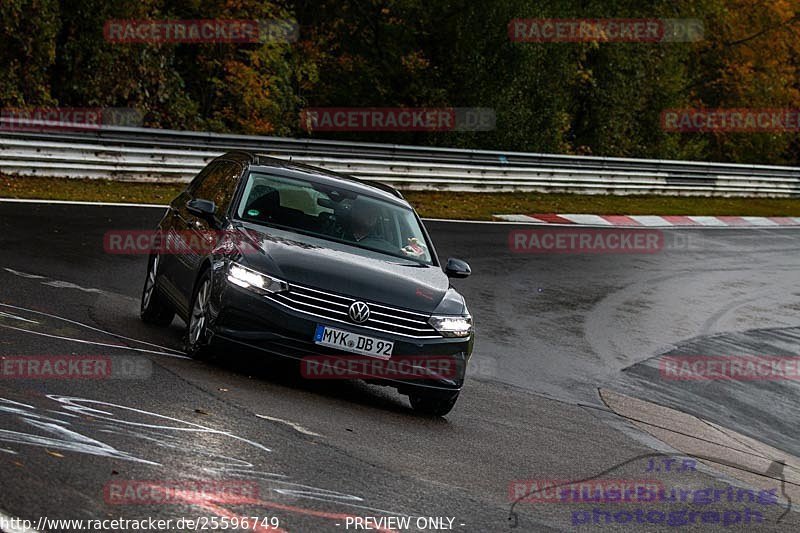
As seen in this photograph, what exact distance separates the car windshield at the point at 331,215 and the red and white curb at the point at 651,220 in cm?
1612

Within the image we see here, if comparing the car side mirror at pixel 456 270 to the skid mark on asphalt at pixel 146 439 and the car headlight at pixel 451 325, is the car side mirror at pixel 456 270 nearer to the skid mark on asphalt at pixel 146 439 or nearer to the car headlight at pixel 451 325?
the car headlight at pixel 451 325

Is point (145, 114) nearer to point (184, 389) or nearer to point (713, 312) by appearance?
point (713, 312)

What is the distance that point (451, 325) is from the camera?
29.2ft

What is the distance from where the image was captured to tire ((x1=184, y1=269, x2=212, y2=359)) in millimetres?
8812

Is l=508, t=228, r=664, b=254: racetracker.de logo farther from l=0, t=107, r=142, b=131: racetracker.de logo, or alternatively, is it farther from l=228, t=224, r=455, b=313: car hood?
l=228, t=224, r=455, b=313: car hood

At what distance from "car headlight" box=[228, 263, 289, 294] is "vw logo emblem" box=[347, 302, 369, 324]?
48 cm

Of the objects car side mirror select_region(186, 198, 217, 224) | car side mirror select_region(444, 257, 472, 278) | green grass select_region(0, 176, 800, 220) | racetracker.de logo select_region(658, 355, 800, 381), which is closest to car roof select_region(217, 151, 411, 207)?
car side mirror select_region(186, 198, 217, 224)

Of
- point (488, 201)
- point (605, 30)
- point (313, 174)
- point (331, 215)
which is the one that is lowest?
point (488, 201)

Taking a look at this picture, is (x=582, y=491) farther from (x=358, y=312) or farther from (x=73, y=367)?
(x=73, y=367)

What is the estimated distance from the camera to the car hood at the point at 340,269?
855 centimetres

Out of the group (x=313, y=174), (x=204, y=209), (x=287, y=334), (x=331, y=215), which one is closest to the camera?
(x=287, y=334)

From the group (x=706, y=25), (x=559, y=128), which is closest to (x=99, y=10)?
(x=559, y=128)

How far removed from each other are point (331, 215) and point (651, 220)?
21175 millimetres

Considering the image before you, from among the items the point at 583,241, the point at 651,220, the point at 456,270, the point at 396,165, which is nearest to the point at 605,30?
the point at 651,220
